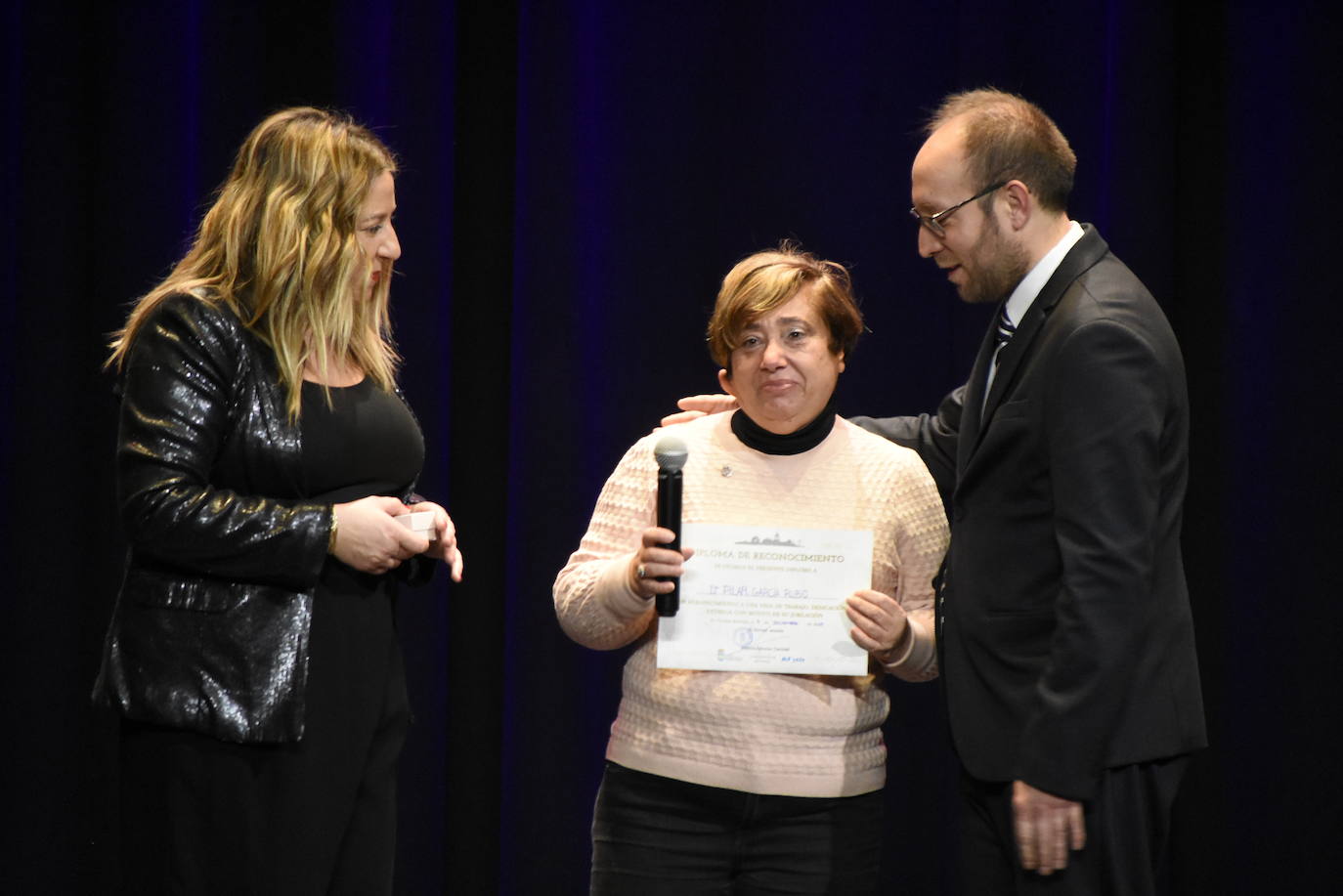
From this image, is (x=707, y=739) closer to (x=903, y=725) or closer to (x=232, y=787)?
(x=232, y=787)

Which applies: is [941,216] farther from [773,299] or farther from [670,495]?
[670,495]

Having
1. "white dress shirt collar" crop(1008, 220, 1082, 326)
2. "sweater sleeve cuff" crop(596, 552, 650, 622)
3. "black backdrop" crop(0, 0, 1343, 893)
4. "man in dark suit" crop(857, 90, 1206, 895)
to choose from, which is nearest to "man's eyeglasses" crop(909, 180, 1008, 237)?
"man in dark suit" crop(857, 90, 1206, 895)

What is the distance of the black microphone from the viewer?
1.92 metres

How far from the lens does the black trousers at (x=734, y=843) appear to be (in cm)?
213

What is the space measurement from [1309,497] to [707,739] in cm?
198

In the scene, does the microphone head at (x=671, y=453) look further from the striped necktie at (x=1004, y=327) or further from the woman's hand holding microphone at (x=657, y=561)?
the striped necktie at (x=1004, y=327)

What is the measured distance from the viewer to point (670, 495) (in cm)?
200

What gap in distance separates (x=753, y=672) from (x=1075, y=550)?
608 mm

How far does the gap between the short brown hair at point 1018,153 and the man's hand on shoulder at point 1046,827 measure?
0.95 m

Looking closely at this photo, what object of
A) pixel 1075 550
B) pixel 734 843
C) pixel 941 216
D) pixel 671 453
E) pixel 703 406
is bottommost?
pixel 734 843

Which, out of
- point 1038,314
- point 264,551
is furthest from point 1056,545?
point 264,551

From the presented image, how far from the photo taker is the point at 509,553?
3443mm

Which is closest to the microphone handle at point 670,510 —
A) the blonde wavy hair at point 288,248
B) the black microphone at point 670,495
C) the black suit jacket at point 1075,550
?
the black microphone at point 670,495

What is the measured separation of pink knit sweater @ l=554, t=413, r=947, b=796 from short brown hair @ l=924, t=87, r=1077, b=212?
0.52m
